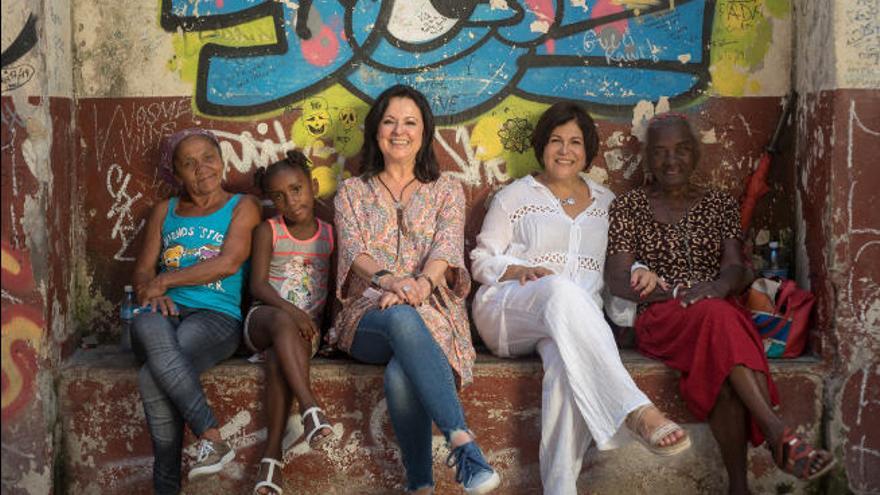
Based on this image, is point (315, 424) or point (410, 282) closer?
point (315, 424)

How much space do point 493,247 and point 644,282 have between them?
77 centimetres

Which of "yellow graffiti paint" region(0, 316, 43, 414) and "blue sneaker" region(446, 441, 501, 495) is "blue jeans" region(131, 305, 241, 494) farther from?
"blue sneaker" region(446, 441, 501, 495)

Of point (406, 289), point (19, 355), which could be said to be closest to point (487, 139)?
point (406, 289)

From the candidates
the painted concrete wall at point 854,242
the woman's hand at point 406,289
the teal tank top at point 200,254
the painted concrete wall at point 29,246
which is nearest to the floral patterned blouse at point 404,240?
the woman's hand at point 406,289

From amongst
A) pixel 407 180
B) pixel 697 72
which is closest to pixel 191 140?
pixel 407 180

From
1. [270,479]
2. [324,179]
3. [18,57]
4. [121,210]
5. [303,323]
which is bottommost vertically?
[270,479]

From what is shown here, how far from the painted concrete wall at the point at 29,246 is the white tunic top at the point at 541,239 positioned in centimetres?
207

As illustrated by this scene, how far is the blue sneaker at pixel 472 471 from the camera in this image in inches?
156

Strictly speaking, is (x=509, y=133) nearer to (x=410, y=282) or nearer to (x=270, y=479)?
(x=410, y=282)

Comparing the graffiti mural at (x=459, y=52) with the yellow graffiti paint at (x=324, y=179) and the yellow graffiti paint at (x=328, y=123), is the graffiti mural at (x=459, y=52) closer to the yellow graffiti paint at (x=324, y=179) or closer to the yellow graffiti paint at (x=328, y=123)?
the yellow graffiti paint at (x=328, y=123)

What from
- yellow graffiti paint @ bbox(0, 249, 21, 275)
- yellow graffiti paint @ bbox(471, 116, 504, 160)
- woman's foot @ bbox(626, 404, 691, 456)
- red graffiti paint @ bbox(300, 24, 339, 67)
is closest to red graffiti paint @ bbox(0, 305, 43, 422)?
yellow graffiti paint @ bbox(0, 249, 21, 275)

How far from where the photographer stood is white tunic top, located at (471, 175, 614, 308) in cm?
491

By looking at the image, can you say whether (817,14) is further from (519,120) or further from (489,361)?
(489,361)

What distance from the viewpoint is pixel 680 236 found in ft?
16.1
